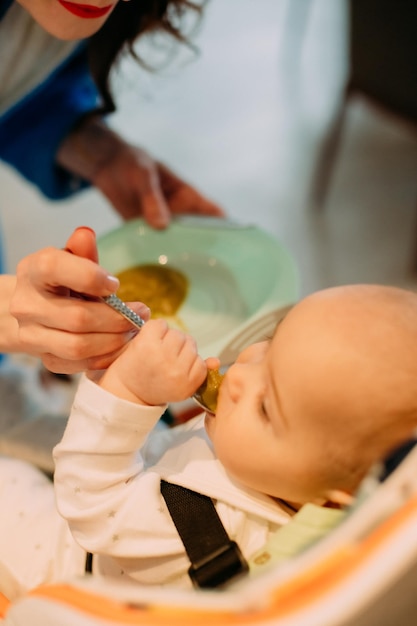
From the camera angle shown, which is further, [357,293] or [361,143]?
[361,143]

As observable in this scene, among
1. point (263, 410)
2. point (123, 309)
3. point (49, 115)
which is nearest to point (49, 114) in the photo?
point (49, 115)

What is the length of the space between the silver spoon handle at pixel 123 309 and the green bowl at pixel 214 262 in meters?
0.22

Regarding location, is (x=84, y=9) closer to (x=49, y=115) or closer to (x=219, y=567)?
(x=49, y=115)

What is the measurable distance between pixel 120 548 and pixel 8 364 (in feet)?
1.88

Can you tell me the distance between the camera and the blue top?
1011 millimetres

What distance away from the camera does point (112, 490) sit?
58cm

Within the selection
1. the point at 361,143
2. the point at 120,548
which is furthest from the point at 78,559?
the point at 361,143

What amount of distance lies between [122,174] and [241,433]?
0.63m

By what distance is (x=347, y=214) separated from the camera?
1688mm

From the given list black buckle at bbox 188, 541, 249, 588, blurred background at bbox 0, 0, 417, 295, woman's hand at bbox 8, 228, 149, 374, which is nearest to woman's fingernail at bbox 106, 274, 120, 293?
woman's hand at bbox 8, 228, 149, 374

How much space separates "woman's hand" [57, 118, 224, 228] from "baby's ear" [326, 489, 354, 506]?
61 cm

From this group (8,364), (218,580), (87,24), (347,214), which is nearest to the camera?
(218,580)

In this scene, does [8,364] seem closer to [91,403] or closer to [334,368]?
[91,403]

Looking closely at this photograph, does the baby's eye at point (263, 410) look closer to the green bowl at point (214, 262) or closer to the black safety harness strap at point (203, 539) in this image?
the black safety harness strap at point (203, 539)
